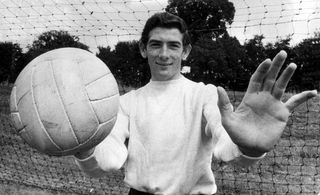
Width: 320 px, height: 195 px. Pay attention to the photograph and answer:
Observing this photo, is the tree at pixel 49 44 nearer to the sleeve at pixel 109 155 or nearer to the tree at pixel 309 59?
the tree at pixel 309 59

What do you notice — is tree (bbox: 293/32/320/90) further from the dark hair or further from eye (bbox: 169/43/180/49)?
eye (bbox: 169/43/180/49)

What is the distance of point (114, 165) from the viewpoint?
8.91 ft

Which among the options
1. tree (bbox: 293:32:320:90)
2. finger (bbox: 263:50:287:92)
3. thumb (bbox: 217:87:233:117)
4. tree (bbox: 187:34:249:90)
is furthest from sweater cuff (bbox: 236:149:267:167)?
tree (bbox: 293:32:320:90)

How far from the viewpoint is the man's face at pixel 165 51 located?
2871mm

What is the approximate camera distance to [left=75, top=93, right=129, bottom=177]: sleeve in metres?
2.65

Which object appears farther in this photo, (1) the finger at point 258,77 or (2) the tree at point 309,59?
(2) the tree at point 309,59

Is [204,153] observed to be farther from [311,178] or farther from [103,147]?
[311,178]

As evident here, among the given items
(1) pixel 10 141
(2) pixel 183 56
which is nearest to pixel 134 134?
(2) pixel 183 56

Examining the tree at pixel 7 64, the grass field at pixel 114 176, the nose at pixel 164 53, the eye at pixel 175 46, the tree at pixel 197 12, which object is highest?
the tree at pixel 197 12

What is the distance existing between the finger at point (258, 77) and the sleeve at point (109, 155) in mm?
986

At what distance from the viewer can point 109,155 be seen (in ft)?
8.84

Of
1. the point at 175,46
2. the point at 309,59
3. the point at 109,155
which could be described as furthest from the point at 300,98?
the point at 309,59

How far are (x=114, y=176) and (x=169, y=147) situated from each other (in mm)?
5037

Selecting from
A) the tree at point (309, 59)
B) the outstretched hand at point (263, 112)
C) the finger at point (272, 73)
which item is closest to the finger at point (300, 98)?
the outstretched hand at point (263, 112)
